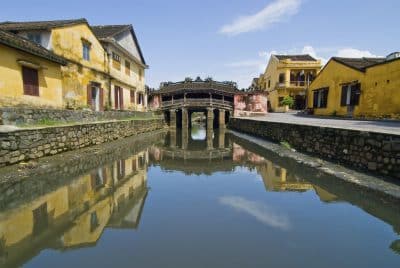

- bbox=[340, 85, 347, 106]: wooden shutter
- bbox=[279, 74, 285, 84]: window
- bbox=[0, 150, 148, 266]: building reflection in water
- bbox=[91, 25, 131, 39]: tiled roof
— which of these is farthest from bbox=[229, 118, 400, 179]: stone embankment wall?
bbox=[279, 74, 285, 84]: window

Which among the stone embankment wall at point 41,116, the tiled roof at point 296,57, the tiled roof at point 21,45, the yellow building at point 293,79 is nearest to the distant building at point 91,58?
the stone embankment wall at point 41,116

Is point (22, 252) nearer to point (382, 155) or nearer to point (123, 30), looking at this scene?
point (382, 155)

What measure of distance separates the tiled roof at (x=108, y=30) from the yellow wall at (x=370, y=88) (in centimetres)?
2028

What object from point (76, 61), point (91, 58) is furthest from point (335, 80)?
point (76, 61)

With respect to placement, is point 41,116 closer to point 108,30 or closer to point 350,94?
point 108,30

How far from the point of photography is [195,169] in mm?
9875

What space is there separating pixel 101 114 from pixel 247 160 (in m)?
10.7

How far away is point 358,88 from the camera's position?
18.9 m

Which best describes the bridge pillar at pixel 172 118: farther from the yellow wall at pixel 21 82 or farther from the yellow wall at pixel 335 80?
the yellow wall at pixel 21 82

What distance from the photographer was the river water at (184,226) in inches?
141

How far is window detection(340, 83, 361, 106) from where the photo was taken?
19047 millimetres

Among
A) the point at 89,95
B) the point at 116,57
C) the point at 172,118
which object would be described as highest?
the point at 116,57

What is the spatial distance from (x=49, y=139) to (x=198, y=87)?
26.6m

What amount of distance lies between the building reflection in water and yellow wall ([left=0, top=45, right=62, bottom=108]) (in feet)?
24.8
